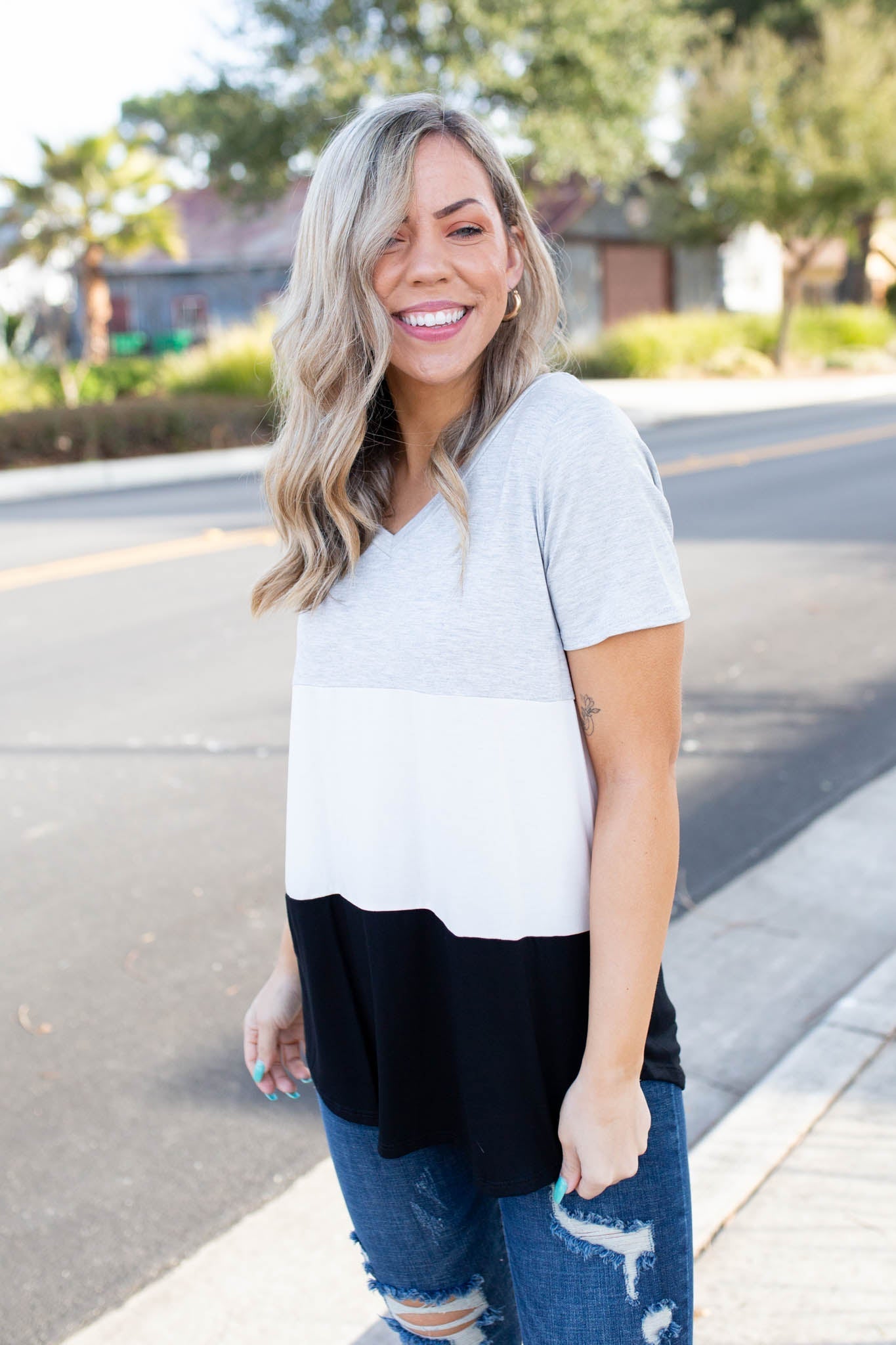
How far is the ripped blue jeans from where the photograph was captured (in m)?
1.34

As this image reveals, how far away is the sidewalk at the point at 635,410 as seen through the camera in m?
16.3

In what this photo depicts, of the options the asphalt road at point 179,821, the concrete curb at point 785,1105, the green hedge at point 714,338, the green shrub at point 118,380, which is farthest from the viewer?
the green hedge at point 714,338

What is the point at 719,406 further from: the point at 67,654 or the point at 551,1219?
the point at 551,1219

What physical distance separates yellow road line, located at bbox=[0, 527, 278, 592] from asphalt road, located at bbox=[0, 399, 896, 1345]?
173mm

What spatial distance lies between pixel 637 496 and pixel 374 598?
34 cm

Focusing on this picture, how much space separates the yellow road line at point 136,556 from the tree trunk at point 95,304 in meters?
19.8

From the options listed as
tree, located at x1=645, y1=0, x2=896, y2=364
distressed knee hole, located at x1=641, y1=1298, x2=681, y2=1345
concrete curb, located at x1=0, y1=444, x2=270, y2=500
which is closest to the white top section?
distressed knee hole, located at x1=641, y1=1298, x2=681, y2=1345

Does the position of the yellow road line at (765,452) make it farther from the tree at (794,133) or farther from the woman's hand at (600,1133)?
the tree at (794,133)

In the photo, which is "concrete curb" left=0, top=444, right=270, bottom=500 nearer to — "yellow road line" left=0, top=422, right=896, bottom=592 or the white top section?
"yellow road line" left=0, top=422, right=896, bottom=592

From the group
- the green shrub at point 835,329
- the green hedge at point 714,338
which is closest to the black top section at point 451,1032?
the green hedge at point 714,338

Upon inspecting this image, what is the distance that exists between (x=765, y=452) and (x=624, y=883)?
15.0 meters

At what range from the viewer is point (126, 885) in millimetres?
4199

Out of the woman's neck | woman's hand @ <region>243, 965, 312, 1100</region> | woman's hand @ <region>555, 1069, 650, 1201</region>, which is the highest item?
the woman's neck

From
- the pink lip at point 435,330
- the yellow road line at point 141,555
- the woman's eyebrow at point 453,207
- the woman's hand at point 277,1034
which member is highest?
the woman's eyebrow at point 453,207
